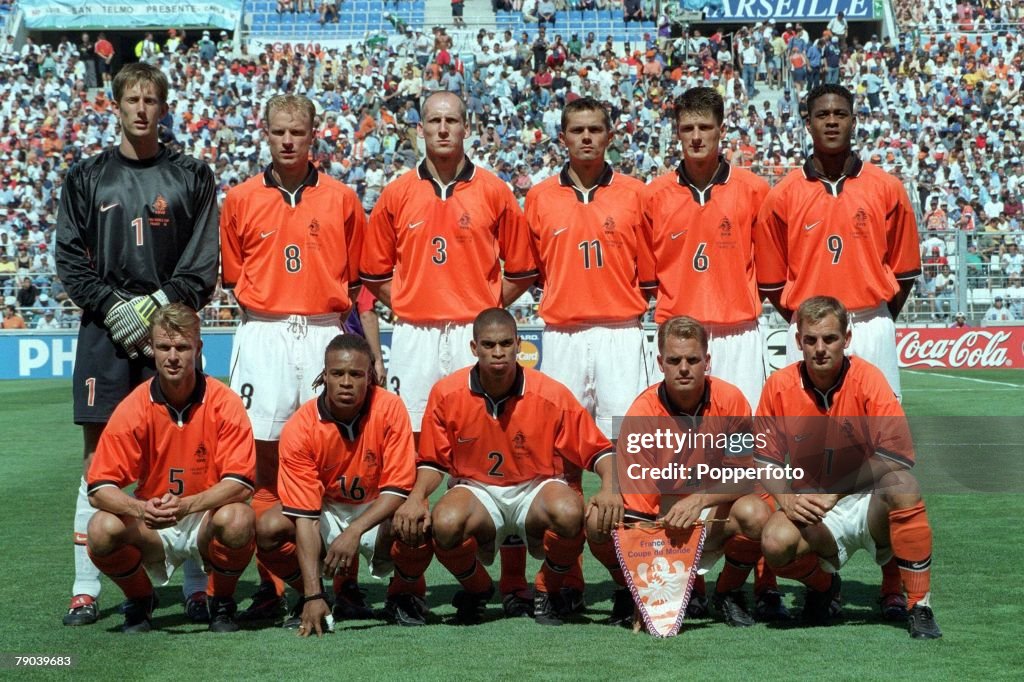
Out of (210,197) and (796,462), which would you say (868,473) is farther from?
(210,197)

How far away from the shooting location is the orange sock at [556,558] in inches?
221

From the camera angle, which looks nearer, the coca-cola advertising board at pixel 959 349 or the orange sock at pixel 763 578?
the orange sock at pixel 763 578

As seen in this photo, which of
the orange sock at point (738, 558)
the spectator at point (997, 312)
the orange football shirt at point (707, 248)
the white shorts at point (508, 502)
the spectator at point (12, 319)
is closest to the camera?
the orange sock at point (738, 558)

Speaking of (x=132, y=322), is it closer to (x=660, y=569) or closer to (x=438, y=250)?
(x=438, y=250)

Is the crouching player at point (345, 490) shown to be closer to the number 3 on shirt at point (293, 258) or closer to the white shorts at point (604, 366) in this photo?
the number 3 on shirt at point (293, 258)

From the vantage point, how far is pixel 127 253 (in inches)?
232

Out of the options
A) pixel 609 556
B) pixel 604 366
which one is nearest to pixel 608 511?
pixel 609 556

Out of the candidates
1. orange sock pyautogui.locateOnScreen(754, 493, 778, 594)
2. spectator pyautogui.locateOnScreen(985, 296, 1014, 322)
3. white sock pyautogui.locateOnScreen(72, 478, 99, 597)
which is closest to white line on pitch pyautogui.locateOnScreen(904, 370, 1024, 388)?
spectator pyautogui.locateOnScreen(985, 296, 1014, 322)

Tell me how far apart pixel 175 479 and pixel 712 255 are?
2698 mm

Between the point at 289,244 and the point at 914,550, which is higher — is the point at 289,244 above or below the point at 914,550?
above

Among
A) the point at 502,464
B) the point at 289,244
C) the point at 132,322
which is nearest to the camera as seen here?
the point at 132,322

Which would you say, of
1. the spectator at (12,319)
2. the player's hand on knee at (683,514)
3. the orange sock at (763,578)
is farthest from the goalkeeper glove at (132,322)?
the spectator at (12,319)

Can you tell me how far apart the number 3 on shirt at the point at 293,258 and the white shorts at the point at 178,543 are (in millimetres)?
1343

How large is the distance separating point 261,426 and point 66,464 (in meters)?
5.62
